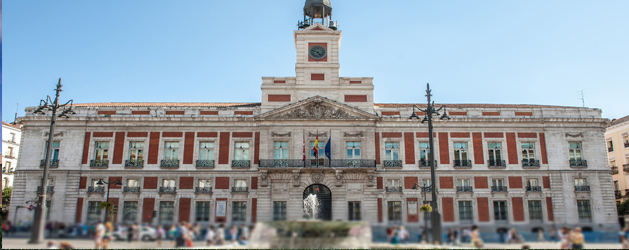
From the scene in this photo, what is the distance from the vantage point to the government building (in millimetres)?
35000

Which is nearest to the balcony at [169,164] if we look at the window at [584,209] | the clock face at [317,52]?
the clock face at [317,52]

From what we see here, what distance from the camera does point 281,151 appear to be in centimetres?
3597

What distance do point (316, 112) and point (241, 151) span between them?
619 centimetres

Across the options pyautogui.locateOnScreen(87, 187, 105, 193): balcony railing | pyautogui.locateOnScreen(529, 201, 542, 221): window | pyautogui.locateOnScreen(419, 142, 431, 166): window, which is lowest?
pyautogui.locateOnScreen(529, 201, 542, 221): window

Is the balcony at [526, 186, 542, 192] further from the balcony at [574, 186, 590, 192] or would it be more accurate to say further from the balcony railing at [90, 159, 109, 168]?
the balcony railing at [90, 159, 109, 168]

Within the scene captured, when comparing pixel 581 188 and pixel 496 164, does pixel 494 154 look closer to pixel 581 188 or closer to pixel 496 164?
pixel 496 164

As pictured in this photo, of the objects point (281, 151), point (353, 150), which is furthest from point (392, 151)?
point (281, 151)

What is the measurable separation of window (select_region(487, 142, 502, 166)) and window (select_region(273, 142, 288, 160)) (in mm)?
14899

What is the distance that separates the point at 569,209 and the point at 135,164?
3088 cm

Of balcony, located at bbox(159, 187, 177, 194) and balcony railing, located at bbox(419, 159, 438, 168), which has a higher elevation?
balcony railing, located at bbox(419, 159, 438, 168)

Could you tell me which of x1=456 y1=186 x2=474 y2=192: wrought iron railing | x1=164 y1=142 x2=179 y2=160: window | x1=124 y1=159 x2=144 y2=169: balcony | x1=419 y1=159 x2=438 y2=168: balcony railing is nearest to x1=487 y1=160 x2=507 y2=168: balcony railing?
x1=456 y1=186 x2=474 y2=192: wrought iron railing

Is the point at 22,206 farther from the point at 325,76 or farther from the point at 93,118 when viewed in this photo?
→ the point at 325,76

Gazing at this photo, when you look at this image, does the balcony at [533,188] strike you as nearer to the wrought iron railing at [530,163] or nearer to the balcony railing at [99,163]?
the wrought iron railing at [530,163]

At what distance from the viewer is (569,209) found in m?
Answer: 34.8
